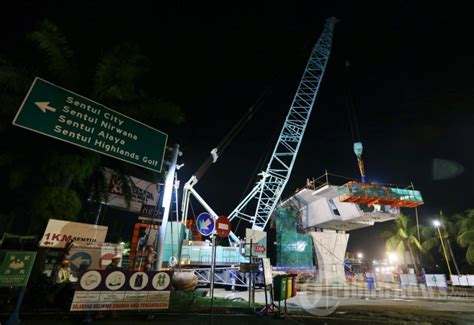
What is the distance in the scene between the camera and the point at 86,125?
610cm

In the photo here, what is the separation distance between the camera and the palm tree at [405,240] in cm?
4356

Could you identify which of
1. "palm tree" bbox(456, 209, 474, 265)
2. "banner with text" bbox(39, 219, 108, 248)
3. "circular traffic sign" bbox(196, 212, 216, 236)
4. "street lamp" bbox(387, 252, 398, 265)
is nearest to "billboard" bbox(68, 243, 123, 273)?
"banner with text" bbox(39, 219, 108, 248)

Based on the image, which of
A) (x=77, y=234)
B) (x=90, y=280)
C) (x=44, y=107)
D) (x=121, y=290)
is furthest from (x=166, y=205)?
(x=77, y=234)

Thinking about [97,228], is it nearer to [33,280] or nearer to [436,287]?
[33,280]

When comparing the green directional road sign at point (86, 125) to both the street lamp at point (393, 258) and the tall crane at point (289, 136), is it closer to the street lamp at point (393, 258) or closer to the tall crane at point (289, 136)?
the tall crane at point (289, 136)

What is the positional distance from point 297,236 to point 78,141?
4131cm

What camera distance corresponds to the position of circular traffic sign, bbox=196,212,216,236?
8.59 meters

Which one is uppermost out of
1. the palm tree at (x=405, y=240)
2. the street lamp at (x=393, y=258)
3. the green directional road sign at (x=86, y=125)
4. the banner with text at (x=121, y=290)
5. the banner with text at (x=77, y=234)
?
the palm tree at (x=405, y=240)

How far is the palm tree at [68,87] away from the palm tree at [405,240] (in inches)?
1898

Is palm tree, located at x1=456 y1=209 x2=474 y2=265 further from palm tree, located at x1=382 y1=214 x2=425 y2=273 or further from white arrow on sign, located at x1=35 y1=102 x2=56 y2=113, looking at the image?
white arrow on sign, located at x1=35 y1=102 x2=56 y2=113

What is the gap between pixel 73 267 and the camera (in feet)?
44.1

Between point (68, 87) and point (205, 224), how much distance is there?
624cm

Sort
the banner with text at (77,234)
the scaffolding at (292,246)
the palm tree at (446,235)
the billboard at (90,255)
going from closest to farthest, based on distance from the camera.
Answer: the banner with text at (77,234) < the billboard at (90,255) < the palm tree at (446,235) < the scaffolding at (292,246)

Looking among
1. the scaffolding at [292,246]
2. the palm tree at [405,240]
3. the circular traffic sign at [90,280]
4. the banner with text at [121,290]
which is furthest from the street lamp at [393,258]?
the circular traffic sign at [90,280]
